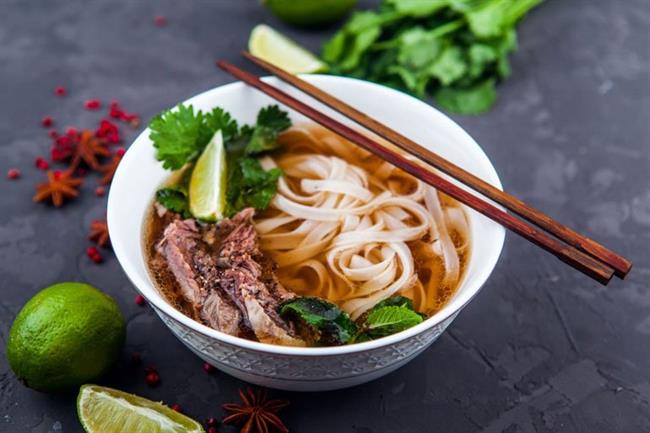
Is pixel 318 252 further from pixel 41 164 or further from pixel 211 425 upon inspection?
pixel 41 164

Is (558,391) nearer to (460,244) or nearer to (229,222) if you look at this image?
(460,244)

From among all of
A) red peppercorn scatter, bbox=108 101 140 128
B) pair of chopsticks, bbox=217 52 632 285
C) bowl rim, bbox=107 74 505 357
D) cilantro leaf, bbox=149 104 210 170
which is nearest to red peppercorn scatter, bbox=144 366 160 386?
bowl rim, bbox=107 74 505 357

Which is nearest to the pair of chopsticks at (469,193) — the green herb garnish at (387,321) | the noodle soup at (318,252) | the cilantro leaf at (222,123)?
the cilantro leaf at (222,123)

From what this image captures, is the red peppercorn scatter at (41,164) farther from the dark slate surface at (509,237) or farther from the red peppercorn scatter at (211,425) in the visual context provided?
the red peppercorn scatter at (211,425)

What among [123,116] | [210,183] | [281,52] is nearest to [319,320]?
[210,183]

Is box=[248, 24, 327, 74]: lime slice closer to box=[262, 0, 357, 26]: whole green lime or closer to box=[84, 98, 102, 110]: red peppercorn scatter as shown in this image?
box=[262, 0, 357, 26]: whole green lime

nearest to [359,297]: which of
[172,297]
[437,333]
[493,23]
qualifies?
[437,333]

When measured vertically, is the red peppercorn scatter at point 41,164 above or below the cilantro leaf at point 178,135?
below
